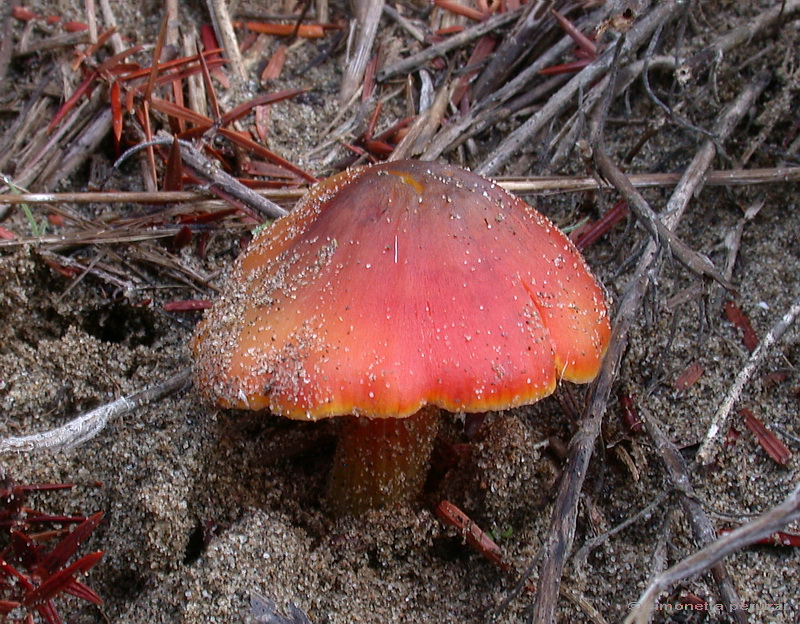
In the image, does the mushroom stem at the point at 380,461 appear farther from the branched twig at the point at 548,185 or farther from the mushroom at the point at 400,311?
the branched twig at the point at 548,185

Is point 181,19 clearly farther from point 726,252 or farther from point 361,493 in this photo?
point 726,252

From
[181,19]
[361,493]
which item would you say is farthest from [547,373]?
[181,19]

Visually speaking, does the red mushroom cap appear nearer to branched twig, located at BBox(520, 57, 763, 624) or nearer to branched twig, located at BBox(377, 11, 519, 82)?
branched twig, located at BBox(520, 57, 763, 624)

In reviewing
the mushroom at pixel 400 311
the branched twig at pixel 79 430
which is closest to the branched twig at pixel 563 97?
the mushroom at pixel 400 311

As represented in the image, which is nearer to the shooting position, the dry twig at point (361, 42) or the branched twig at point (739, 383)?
the branched twig at point (739, 383)

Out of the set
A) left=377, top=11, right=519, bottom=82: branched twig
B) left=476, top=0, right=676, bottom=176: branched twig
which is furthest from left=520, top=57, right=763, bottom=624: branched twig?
left=377, top=11, right=519, bottom=82: branched twig

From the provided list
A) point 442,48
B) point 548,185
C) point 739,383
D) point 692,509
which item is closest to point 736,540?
point 692,509

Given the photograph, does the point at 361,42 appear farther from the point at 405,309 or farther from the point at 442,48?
the point at 405,309
